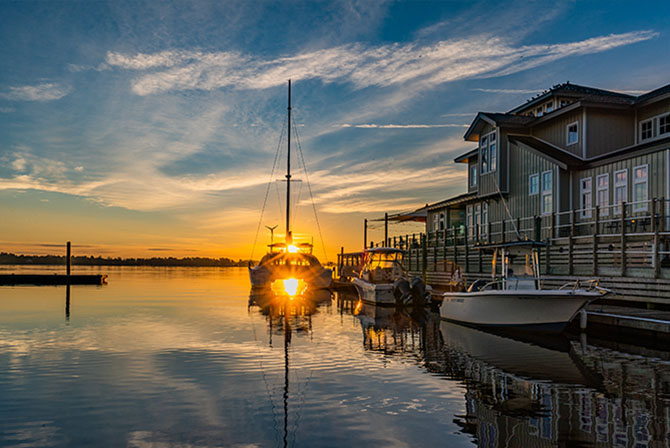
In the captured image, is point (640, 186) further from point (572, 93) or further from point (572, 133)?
point (572, 93)

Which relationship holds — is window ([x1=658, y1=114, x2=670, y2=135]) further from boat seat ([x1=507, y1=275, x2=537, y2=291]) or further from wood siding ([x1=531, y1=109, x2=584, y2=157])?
boat seat ([x1=507, y1=275, x2=537, y2=291])

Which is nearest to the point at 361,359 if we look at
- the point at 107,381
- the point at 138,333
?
the point at 107,381

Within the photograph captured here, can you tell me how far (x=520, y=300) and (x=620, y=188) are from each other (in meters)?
11.0

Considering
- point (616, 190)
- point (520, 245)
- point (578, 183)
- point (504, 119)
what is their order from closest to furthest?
point (520, 245) → point (616, 190) → point (578, 183) → point (504, 119)

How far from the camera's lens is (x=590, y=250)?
82.0 ft

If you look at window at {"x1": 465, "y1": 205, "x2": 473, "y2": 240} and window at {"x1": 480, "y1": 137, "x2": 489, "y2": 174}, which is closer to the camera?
window at {"x1": 480, "y1": 137, "x2": 489, "y2": 174}

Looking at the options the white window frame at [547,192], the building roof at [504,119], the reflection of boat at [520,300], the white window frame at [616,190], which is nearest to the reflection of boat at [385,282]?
the white window frame at [547,192]

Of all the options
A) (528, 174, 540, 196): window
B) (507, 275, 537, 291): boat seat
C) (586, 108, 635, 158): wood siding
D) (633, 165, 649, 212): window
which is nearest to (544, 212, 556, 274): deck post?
(528, 174, 540, 196): window

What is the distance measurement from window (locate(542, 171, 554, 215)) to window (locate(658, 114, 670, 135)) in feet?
19.4

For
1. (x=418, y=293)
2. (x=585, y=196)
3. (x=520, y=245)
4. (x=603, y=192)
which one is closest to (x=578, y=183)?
(x=585, y=196)

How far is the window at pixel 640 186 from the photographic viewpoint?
25.0 meters

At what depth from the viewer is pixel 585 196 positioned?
29000 mm

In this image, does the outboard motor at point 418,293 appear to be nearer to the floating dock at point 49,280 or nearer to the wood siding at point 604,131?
the wood siding at point 604,131

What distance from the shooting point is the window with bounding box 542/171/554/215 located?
3043 centimetres
